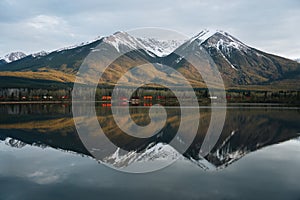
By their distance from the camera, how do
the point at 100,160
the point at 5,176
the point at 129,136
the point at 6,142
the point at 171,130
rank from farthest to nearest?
1. the point at 171,130
2. the point at 129,136
3. the point at 6,142
4. the point at 100,160
5. the point at 5,176

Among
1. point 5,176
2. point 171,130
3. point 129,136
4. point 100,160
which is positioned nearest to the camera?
point 5,176

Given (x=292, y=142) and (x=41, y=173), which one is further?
(x=292, y=142)

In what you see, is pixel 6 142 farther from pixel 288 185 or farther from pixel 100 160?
pixel 288 185

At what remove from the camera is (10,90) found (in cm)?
12575

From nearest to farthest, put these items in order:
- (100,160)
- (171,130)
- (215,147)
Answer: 1. (100,160)
2. (215,147)
3. (171,130)

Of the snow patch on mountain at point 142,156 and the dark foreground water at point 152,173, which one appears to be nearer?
the dark foreground water at point 152,173

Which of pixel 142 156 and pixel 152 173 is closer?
pixel 152 173

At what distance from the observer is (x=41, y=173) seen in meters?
15.3

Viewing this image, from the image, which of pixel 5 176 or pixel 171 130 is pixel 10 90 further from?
pixel 5 176

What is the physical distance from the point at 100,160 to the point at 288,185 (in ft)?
31.4

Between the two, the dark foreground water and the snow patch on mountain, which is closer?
the dark foreground water

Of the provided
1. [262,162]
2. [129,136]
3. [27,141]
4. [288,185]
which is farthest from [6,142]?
[288,185]

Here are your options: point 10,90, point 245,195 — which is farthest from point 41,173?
point 10,90

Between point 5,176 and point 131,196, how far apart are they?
20.8ft
